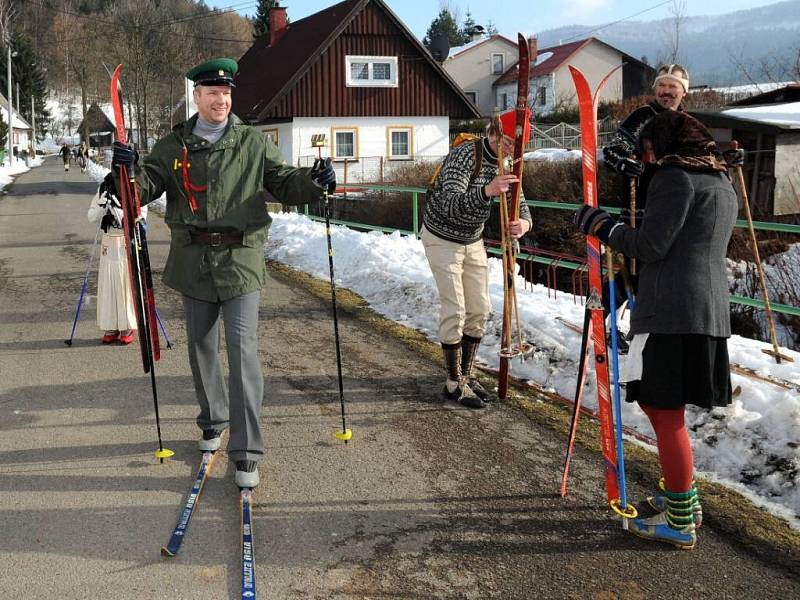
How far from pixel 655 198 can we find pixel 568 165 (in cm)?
1521

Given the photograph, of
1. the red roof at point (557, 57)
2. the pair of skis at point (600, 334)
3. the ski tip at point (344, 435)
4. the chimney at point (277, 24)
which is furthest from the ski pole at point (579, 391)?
the red roof at point (557, 57)

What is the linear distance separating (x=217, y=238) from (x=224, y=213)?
140mm

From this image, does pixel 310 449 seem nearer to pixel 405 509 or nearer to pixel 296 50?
pixel 405 509

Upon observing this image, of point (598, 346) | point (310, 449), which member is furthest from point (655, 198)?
point (310, 449)

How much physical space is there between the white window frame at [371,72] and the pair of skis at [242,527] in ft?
105

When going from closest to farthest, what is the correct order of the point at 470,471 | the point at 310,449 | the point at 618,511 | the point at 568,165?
the point at 618,511 < the point at 470,471 < the point at 310,449 < the point at 568,165

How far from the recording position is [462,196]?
5.40 meters

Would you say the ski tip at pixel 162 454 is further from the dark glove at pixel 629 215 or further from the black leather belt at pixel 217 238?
the dark glove at pixel 629 215

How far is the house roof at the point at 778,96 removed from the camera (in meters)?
19.6

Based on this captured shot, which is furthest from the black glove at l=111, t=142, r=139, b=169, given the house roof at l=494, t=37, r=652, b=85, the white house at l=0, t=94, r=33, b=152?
the white house at l=0, t=94, r=33, b=152

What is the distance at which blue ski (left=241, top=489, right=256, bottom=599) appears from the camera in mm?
3244

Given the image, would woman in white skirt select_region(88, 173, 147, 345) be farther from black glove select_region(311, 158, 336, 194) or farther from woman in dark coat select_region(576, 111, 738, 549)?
woman in dark coat select_region(576, 111, 738, 549)

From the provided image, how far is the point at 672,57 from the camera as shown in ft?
103

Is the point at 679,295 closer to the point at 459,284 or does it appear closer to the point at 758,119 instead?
the point at 459,284
